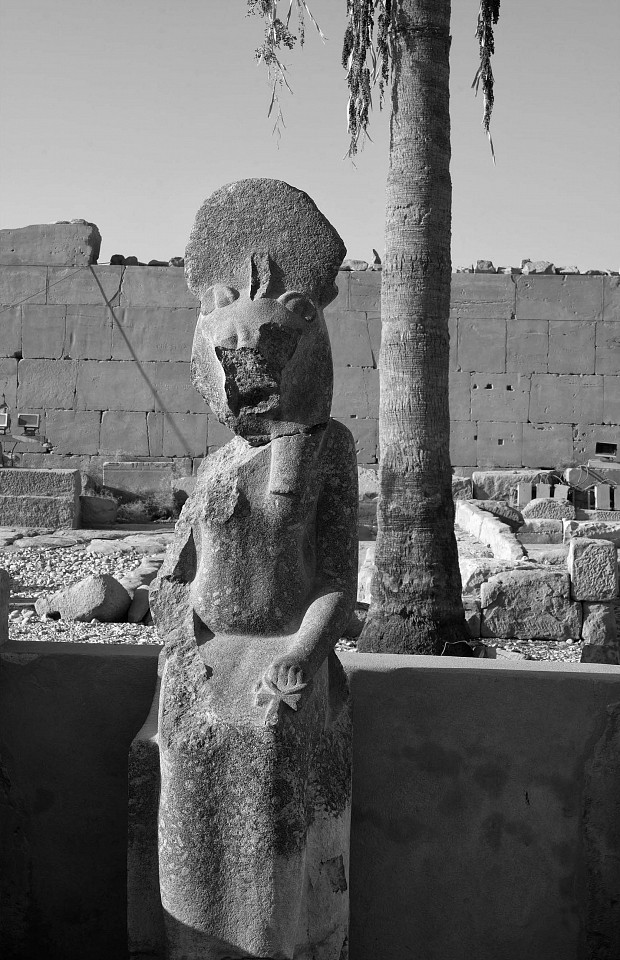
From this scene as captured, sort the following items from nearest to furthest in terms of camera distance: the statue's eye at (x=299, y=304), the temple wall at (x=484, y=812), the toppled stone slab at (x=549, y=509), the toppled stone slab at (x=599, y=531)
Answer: the statue's eye at (x=299, y=304) < the temple wall at (x=484, y=812) < the toppled stone slab at (x=599, y=531) < the toppled stone slab at (x=549, y=509)

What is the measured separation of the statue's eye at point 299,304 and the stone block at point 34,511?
9738mm

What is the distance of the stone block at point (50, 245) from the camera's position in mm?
16641

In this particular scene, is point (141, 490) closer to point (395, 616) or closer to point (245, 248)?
point (395, 616)

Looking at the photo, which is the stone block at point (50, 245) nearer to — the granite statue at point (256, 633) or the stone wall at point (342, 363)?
the stone wall at point (342, 363)

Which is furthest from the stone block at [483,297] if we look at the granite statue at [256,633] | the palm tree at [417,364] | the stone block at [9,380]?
the granite statue at [256,633]

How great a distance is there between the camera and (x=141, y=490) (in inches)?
581

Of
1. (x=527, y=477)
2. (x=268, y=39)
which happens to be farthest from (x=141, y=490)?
(x=268, y=39)

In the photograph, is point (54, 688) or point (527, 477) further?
point (527, 477)

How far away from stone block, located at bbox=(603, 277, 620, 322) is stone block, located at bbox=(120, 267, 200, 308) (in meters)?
7.26

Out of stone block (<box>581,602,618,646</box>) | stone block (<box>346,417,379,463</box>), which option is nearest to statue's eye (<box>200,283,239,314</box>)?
stone block (<box>581,602,618,646</box>)

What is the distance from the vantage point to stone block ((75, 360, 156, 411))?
16.7 meters

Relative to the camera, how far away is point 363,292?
54.6 ft

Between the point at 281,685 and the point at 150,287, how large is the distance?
50.1 feet

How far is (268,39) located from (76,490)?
671cm
